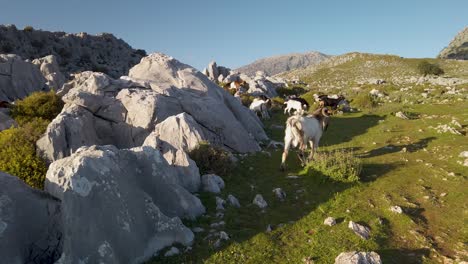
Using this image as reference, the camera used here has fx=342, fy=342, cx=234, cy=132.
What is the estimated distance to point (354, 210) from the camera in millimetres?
11125

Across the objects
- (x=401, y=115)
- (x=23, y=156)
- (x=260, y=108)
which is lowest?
(x=401, y=115)

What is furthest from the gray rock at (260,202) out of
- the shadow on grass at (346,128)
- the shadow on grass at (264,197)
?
the shadow on grass at (346,128)

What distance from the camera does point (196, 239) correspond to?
9430 millimetres

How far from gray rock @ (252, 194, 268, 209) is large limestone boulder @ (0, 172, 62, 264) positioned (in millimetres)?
6345

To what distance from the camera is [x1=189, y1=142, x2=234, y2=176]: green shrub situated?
1467 cm

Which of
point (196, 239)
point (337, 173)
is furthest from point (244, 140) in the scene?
point (196, 239)

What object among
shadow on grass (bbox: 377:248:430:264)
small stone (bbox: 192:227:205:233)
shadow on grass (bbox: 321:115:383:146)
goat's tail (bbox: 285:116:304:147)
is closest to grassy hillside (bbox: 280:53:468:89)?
shadow on grass (bbox: 321:115:383:146)

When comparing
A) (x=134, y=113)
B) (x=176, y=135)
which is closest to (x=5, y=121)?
(x=134, y=113)

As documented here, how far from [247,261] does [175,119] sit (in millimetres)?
9207

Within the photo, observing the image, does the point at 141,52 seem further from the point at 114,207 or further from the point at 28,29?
the point at 114,207

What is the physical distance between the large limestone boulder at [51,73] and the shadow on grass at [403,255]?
4453 cm

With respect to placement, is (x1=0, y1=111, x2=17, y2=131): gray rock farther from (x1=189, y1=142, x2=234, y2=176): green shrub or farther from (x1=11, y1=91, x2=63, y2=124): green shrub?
(x1=189, y1=142, x2=234, y2=176): green shrub

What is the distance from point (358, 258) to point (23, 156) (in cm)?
1092

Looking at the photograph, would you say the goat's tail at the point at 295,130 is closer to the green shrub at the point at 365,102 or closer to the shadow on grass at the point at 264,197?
the shadow on grass at the point at 264,197
